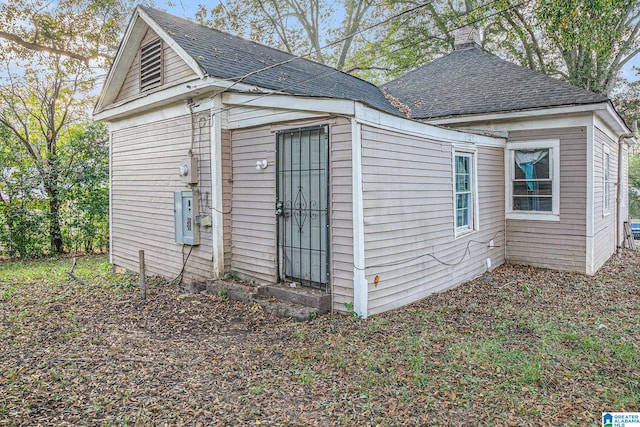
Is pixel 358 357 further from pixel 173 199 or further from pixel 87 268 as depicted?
pixel 87 268

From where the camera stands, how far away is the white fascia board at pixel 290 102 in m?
4.83

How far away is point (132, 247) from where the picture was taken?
8.69 meters

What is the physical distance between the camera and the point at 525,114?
802 centimetres

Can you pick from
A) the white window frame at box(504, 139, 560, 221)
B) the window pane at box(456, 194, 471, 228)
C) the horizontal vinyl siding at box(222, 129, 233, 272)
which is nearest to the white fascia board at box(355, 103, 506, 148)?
the white window frame at box(504, 139, 560, 221)

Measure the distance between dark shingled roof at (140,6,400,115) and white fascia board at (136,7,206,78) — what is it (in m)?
0.05

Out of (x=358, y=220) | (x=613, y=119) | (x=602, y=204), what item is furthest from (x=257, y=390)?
(x=613, y=119)

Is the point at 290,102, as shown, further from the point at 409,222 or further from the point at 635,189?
the point at 635,189

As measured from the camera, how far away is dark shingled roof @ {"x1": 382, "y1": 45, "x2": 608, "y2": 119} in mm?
8117

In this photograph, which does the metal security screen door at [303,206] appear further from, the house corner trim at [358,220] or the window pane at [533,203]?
the window pane at [533,203]

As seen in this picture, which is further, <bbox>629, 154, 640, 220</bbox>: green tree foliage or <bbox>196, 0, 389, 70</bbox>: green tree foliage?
<bbox>629, 154, 640, 220</bbox>: green tree foliage

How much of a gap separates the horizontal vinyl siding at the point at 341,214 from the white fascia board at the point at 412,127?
24cm

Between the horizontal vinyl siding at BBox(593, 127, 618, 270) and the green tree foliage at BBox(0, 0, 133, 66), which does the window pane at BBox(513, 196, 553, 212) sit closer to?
the horizontal vinyl siding at BBox(593, 127, 618, 270)

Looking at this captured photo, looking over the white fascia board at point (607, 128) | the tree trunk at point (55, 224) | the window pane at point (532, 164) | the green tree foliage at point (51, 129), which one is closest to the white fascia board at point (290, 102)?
the window pane at point (532, 164)

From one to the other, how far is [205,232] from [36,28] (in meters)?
9.80
